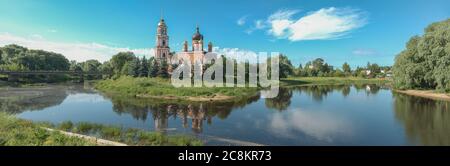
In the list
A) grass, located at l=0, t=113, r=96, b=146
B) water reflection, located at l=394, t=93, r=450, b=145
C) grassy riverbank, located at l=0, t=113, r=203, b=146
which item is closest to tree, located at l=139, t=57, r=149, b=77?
grassy riverbank, located at l=0, t=113, r=203, b=146

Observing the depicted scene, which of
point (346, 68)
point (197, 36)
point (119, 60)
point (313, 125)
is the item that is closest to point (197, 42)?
point (197, 36)

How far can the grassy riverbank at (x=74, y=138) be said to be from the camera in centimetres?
1153

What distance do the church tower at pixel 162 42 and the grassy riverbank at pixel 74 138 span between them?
153ft

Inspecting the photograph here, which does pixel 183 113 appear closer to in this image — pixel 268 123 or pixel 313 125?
pixel 268 123

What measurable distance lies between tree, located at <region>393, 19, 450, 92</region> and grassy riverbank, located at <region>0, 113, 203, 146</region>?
105 feet

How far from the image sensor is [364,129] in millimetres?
17969

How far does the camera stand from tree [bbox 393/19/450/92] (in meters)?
34.0

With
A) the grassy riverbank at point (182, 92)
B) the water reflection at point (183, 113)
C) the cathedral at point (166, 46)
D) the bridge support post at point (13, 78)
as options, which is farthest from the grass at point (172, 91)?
the bridge support post at point (13, 78)

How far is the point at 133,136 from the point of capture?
14500 mm

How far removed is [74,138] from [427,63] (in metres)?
43.5

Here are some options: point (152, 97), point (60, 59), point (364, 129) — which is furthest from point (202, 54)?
point (60, 59)

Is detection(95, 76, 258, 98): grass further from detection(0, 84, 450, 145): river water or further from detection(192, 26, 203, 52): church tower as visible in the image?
detection(192, 26, 203, 52): church tower

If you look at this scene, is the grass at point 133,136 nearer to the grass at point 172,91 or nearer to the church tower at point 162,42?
the grass at point 172,91
